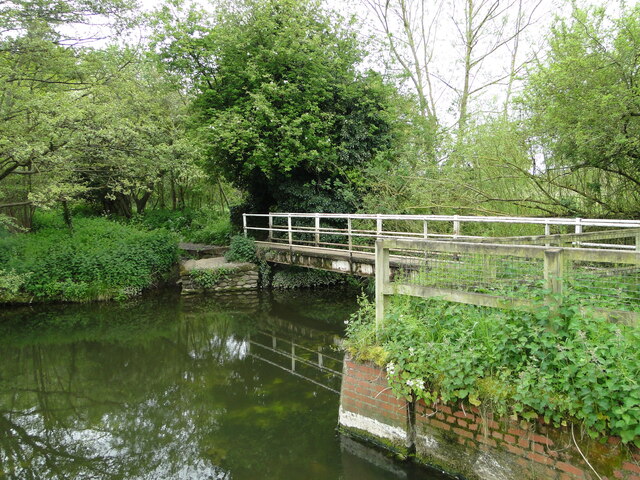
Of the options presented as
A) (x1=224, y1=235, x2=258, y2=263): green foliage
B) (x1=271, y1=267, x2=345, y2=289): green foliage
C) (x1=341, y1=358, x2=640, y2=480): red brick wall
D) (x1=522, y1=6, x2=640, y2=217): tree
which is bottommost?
(x1=271, y1=267, x2=345, y2=289): green foliage

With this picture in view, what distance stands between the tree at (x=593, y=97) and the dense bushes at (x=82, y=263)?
11849 mm

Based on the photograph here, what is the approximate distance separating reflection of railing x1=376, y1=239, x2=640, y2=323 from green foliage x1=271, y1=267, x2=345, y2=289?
8.90 m

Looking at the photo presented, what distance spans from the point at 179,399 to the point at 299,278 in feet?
25.1

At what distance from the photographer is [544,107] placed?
311 inches

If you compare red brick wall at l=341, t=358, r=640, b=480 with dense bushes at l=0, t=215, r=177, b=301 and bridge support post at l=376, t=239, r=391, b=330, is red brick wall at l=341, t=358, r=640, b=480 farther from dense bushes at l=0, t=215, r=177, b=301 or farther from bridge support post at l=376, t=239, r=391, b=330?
dense bushes at l=0, t=215, r=177, b=301

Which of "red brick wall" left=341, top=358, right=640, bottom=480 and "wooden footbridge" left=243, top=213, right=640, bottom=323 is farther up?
"wooden footbridge" left=243, top=213, right=640, bottom=323

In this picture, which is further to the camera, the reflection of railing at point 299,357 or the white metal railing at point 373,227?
the white metal railing at point 373,227

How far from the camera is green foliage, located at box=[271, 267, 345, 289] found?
43.7 feet

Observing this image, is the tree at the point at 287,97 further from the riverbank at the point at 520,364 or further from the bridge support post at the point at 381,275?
the riverbank at the point at 520,364

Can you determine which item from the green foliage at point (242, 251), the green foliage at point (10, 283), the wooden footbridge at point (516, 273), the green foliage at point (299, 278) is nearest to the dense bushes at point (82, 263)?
the green foliage at point (10, 283)

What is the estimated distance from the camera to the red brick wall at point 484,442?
110 inches

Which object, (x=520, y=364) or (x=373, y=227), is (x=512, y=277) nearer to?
(x=520, y=364)

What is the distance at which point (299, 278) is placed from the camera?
13.4 metres

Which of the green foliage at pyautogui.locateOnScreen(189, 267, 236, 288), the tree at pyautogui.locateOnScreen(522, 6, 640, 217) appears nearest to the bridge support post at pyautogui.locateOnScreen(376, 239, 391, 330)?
the tree at pyautogui.locateOnScreen(522, 6, 640, 217)
